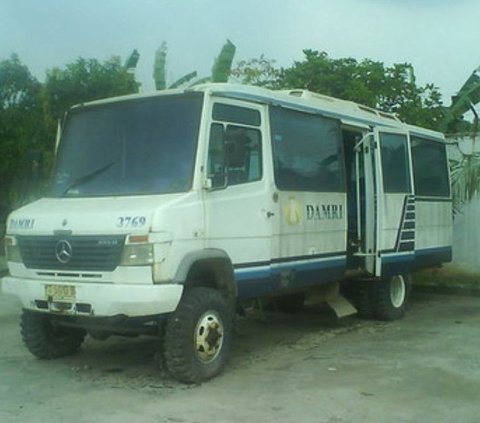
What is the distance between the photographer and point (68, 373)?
7426 mm

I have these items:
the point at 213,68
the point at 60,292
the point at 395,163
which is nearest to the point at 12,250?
the point at 60,292

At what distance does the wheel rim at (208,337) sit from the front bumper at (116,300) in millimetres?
514

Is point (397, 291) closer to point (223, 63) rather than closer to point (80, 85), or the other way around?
point (223, 63)

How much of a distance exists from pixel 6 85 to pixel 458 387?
1320 centimetres

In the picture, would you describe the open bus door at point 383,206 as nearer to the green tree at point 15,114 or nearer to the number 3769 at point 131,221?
the number 3769 at point 131,221

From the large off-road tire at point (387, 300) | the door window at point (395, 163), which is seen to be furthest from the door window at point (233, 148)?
the large off-road tire at point (387, 300)

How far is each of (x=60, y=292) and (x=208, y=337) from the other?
142cm

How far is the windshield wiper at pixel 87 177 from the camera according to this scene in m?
7.50

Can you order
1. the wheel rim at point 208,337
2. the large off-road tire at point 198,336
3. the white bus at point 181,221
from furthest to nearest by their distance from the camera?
the wheel rim at point 208,337 → the large off-road tire at point 198,336 → the white bus at point 181,221

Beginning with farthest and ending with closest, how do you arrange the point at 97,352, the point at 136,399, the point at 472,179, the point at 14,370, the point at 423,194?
the point at 472,179 < the point at 423,194 < the point at 97,352 < the point at 14,370 < the point at 136,399

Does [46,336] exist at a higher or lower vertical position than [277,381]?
higher

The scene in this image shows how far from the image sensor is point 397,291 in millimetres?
11031

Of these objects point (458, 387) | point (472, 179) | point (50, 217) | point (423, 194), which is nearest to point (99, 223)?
point (50, 217)

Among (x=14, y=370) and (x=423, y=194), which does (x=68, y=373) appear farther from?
(x=423, y=194)
